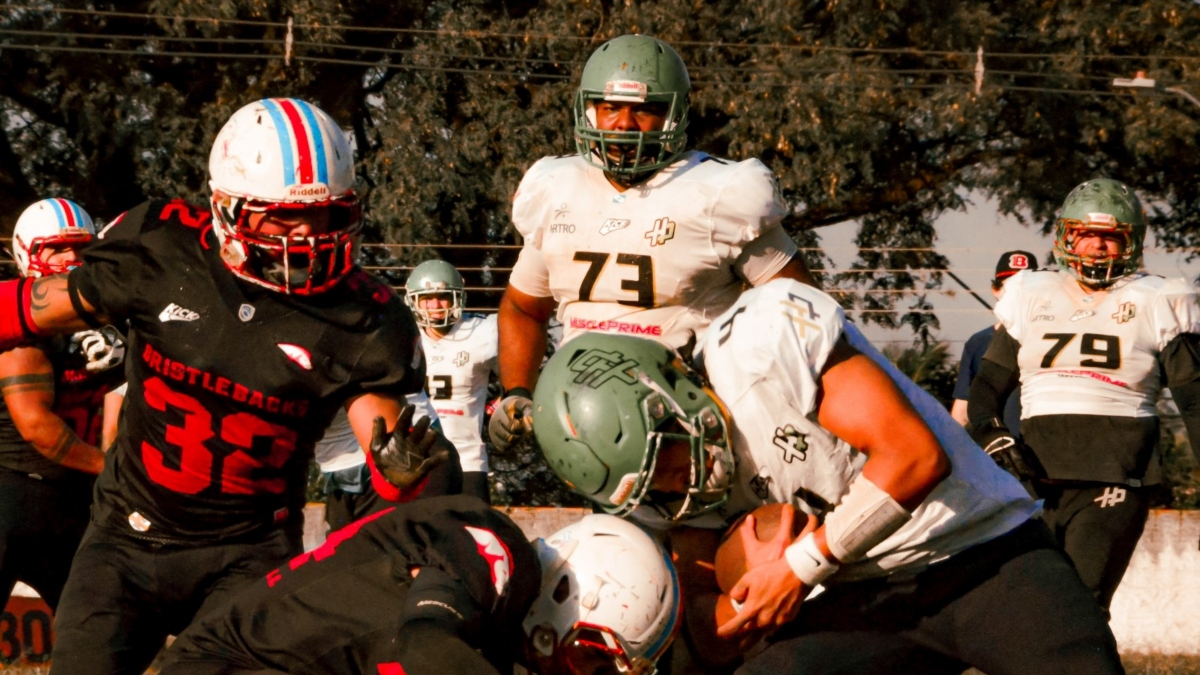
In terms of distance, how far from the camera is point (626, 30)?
12641 millimetres

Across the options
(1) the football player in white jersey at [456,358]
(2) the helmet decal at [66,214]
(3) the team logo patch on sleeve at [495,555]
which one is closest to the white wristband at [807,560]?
(3) the team logo patch on sleeve at [495,555]

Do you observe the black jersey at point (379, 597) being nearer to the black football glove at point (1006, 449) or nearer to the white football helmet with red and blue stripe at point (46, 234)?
the black football glove at point (1006, 449)

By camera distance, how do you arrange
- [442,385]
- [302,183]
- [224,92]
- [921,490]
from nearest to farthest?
[921,490]
[302,183]
[442,385]
[224,92]

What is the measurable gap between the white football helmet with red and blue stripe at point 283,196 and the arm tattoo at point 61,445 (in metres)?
2.05

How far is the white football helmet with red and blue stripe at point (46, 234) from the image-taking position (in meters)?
6.57

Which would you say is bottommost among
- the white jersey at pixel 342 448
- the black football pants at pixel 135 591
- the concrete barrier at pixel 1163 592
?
the concrete barrier at pixel 1163 592

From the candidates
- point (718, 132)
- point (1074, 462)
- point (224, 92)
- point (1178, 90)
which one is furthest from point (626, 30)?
point (1074, 462)

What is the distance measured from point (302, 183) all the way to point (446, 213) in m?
8.80

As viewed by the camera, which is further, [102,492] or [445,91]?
[445,91]

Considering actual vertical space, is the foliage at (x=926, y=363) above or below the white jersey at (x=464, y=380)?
below

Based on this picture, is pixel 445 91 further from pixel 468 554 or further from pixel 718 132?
pixel 468 554

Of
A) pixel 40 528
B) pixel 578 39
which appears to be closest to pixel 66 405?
pixel 40 528

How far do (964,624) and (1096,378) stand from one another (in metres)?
3.14

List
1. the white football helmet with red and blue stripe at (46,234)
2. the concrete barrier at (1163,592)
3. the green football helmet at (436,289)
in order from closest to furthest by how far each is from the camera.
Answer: the white football helmet with red and blue stripe at (46,234)
the concrete barrier at (1163,592)
the green football helmet at (436,289)
